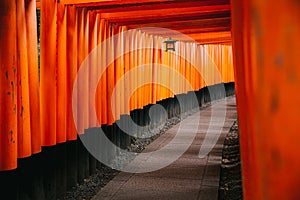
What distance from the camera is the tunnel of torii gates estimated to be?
861 millimetres

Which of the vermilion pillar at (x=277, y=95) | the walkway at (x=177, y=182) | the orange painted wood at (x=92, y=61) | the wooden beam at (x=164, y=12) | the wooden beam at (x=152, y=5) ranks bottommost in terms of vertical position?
the walkway at (x=177, y=182)

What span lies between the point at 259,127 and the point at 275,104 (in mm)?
78

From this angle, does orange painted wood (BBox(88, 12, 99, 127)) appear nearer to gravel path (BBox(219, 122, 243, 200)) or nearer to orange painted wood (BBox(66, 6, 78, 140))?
orange painted wood (BBox(66, 6, 78, 140))

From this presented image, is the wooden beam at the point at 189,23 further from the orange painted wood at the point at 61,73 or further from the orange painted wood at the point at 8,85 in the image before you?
the orange painted wood at the point at 8,85

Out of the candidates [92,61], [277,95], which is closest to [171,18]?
[92,61]

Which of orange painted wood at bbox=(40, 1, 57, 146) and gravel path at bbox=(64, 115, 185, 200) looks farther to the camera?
gravel path at bbox=(64, 115, 185, 200)

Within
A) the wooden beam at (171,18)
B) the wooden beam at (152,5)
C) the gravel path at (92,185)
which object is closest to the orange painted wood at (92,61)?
the wooden beam at (152,5)

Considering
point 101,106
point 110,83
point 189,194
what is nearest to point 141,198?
point 189,194

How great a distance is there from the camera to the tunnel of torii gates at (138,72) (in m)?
0.86

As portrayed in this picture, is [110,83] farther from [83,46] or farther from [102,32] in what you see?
[83,46]

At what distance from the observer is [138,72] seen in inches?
447

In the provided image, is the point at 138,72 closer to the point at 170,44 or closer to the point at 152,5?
the point at 170,44

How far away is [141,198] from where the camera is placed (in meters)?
6.38

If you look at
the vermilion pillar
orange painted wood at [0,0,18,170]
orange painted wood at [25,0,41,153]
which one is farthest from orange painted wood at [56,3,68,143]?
the vermilion pillar
